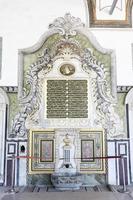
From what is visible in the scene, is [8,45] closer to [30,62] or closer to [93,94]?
[30,62]

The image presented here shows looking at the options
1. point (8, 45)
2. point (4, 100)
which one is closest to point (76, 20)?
point (8, 45)

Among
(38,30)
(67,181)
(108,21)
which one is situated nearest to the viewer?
(67,181)

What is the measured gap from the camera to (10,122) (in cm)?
632

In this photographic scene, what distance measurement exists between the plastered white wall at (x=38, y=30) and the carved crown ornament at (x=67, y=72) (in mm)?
244

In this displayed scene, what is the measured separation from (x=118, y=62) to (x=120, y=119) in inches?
50.8

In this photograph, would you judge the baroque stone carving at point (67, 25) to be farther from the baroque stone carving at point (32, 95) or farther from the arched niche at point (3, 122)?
the arched niche at point (3, 122)

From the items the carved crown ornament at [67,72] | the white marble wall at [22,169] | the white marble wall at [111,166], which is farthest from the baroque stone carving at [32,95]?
the white marble wall at [111,166]

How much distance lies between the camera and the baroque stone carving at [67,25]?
6691 mm

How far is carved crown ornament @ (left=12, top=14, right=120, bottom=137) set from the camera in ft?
20.9

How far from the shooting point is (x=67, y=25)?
22.0 feet

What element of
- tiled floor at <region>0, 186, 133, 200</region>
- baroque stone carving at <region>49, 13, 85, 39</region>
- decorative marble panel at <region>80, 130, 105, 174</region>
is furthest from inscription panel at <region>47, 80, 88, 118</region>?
tiled floor at <region>0, 186, 133, 200</region>

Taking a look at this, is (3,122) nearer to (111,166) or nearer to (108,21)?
(111,166)

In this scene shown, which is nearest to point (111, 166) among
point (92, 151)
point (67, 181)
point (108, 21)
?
point (92, 151)

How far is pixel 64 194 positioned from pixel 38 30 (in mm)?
3620
